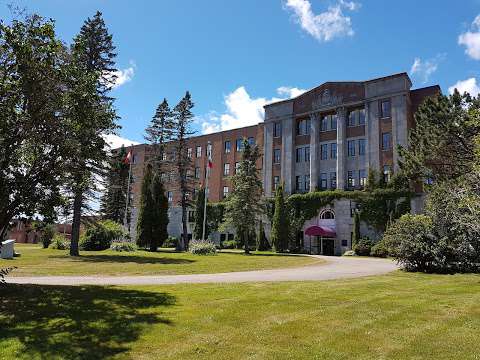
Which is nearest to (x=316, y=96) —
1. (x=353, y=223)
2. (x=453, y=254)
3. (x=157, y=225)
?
(x=353, y=223)

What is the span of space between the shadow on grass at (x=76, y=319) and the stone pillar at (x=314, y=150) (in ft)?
133

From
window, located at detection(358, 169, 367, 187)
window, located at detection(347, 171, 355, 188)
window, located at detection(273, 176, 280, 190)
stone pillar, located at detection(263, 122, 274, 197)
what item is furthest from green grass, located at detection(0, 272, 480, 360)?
stone pillar, located at detection(263, 122, 274, 197)

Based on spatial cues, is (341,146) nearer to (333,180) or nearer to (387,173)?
(333,180)

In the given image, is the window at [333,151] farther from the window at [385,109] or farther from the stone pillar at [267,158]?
the stone pillar at [267,158]

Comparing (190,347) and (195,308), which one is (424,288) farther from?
(190,347)

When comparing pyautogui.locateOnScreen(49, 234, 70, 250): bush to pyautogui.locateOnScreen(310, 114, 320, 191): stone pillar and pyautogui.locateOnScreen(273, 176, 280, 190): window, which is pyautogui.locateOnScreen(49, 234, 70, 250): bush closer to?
pyautogui.locateOnScreen(273, 176, 280, 190): window

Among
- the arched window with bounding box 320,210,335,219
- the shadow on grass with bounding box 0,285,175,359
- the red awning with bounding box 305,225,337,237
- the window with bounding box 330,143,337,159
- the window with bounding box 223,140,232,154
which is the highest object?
the window with bounding box 223,140,232,154

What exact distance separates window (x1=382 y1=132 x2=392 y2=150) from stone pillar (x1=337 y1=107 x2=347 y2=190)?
4.56 m

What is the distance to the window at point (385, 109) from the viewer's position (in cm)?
4572

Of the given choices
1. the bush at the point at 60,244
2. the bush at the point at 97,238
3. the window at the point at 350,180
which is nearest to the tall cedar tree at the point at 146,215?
the bush at the point at 97,238

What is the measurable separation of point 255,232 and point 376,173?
15.8m

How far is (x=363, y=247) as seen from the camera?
4078 cm

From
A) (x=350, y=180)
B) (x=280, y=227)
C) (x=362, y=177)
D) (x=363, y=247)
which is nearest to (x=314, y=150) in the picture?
(x=350, y=180)

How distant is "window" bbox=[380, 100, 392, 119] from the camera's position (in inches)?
1800
